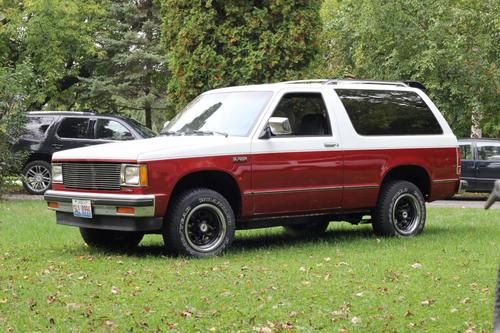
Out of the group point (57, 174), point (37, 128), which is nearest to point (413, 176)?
point (57, 174)

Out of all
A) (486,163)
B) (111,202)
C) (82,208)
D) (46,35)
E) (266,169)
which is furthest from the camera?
(46,35)

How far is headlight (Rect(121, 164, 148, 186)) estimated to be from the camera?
28.2 ft

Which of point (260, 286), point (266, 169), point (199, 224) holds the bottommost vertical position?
point (260, 286)

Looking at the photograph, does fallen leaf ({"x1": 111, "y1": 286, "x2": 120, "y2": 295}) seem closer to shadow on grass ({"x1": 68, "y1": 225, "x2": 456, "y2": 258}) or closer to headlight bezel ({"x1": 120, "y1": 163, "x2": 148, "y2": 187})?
headlight bezel ({"x1": 120, "y1": 163, "x2": 148, "y2": 187})

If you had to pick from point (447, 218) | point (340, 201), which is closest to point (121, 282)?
point (340, 201)

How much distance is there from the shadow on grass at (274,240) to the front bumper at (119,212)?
0.59 meters

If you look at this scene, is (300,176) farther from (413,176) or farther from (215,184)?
(413,176)

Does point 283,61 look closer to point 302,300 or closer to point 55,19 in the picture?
point 55,19

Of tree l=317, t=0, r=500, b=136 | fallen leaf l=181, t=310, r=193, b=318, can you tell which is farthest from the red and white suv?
tree l=317, t=0, r=500, b=136

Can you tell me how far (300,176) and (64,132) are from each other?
34.9ft

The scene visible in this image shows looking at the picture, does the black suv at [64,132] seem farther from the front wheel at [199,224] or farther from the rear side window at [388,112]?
the front wheel at [199,224]

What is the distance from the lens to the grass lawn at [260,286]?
5949mm

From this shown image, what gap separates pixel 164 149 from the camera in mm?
8805

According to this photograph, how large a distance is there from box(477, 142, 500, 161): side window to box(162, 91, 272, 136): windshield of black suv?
13546mm
